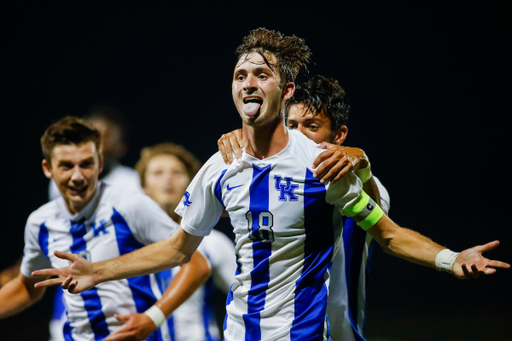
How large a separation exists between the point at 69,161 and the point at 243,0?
3.73 metres

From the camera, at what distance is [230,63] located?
6.14 m

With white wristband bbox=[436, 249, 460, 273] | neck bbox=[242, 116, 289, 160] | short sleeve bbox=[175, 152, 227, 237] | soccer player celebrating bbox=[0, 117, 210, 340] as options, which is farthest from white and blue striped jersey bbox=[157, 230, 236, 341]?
white wristband bbox=[436, 249, 460, 273]

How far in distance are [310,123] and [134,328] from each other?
1440 millimetres

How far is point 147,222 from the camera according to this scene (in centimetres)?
292

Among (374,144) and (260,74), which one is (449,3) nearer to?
(374,144)

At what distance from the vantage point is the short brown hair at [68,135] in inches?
123

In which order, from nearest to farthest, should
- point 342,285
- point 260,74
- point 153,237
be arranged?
point 260,74 → point 342,285 → point 153,237

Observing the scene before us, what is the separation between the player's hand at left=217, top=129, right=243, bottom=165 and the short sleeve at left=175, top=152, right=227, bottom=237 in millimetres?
30

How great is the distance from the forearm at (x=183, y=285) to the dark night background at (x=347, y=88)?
9.74 ft

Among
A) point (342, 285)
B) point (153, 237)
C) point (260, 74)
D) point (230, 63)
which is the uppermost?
point (230, 63)

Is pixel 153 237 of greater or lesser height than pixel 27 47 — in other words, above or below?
below

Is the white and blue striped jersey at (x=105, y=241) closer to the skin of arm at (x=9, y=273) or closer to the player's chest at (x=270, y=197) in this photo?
the player's chest at (x=270, y=197)

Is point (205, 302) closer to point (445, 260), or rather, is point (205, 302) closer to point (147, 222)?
point (147, 222)

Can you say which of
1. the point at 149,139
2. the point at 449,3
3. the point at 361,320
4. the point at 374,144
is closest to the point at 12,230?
the point at 149,139
